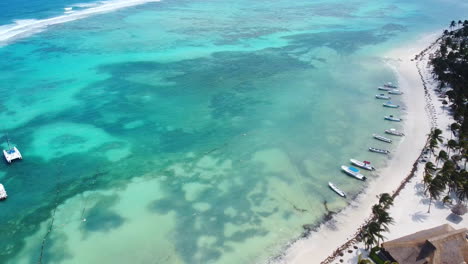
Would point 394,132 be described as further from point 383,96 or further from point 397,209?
point 397,209

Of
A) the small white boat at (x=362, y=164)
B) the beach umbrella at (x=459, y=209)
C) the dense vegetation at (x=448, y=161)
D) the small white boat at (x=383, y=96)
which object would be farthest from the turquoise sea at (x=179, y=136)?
the beach umbrella at (x=459, y=209)

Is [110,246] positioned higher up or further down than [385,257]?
further down

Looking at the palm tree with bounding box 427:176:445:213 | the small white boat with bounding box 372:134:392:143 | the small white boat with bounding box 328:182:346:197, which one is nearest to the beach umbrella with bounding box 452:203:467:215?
the palm tree with bounding box 427:176:445:213

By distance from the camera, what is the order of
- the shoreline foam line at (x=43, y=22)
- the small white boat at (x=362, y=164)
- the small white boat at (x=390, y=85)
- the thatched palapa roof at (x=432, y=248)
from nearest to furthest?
the thatched palapa roof at (x=432, y=248) < the small white boat at (x=362, y=164) < the small white boat at (x=390, y=85) < the shoreline foam line at (x=43, y=22)

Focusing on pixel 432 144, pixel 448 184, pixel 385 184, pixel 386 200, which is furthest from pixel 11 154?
pixel 432 144

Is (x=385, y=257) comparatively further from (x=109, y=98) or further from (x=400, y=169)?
(x=109, y=98)

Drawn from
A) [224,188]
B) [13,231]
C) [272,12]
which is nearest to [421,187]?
[224,188]

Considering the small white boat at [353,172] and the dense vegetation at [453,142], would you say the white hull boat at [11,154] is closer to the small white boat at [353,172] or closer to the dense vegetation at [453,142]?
the small white boat at [353,172]
